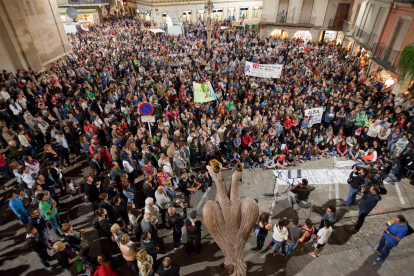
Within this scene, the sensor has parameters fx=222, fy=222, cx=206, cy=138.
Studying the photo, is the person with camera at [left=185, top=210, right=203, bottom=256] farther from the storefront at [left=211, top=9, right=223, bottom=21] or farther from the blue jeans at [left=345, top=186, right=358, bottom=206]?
the storefront at [left=211, top=9, right=223, bottom=21]

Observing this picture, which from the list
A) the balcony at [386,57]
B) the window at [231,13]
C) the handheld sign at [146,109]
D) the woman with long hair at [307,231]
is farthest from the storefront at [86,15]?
the woman with long hair at [307,231]

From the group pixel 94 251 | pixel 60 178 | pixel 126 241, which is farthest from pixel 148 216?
pixel 60 178

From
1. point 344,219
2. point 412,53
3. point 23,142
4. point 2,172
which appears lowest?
point 344,219

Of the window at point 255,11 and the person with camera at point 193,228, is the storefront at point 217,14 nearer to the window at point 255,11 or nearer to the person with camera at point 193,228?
the window at point 255,11

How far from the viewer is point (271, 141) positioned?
10148 millimetres

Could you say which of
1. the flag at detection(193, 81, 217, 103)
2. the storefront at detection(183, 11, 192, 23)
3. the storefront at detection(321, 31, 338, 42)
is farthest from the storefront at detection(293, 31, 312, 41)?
the flag at detection(193, 81, 217, 103)

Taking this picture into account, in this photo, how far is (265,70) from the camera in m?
13.4

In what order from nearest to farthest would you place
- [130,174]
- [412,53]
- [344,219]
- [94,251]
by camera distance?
[94,251]
[344,219]
[130,174]
[412,53]

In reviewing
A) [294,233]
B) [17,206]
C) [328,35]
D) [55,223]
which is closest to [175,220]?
[294,233]

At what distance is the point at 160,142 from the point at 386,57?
1676cm

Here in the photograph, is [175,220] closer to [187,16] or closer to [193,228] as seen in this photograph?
[193,228]

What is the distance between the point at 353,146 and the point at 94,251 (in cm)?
1072

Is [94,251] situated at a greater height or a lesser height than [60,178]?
lesser

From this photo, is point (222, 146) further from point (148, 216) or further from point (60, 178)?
point (60, 178)
